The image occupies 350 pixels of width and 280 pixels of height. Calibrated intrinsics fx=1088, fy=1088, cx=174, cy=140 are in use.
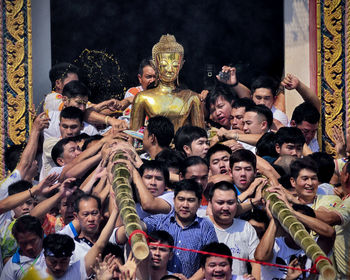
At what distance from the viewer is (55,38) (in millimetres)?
15562

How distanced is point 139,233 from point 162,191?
4.36ft

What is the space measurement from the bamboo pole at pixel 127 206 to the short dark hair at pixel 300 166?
1546 millimetres

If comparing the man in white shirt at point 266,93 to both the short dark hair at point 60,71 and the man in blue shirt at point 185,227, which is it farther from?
the man in blue shirt at point 185,227

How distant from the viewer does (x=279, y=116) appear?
12.3 metres

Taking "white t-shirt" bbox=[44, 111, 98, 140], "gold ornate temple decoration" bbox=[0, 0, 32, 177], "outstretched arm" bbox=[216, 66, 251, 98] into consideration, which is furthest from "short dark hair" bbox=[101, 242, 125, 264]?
"gold ornate temple decoration" bbox=[0, 0, 32, 177]

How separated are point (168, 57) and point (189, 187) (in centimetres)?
255

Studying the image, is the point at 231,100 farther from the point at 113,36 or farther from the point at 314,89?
the point at 113,36

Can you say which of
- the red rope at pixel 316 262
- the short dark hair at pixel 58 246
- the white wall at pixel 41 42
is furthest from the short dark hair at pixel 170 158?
the white wall at pixel 41 42

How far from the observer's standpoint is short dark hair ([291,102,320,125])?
11.7 meters

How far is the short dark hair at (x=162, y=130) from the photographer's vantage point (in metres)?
10.8

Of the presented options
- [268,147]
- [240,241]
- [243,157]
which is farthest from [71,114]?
[240,241]

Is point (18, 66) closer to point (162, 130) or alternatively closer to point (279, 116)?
point (162, 130)

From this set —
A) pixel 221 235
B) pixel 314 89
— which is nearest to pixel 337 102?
pixel 314 89

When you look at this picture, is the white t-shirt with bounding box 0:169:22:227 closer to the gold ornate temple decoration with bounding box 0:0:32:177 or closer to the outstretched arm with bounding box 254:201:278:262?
the gold ornate temple decoration with bounding box 0:0:32:177
